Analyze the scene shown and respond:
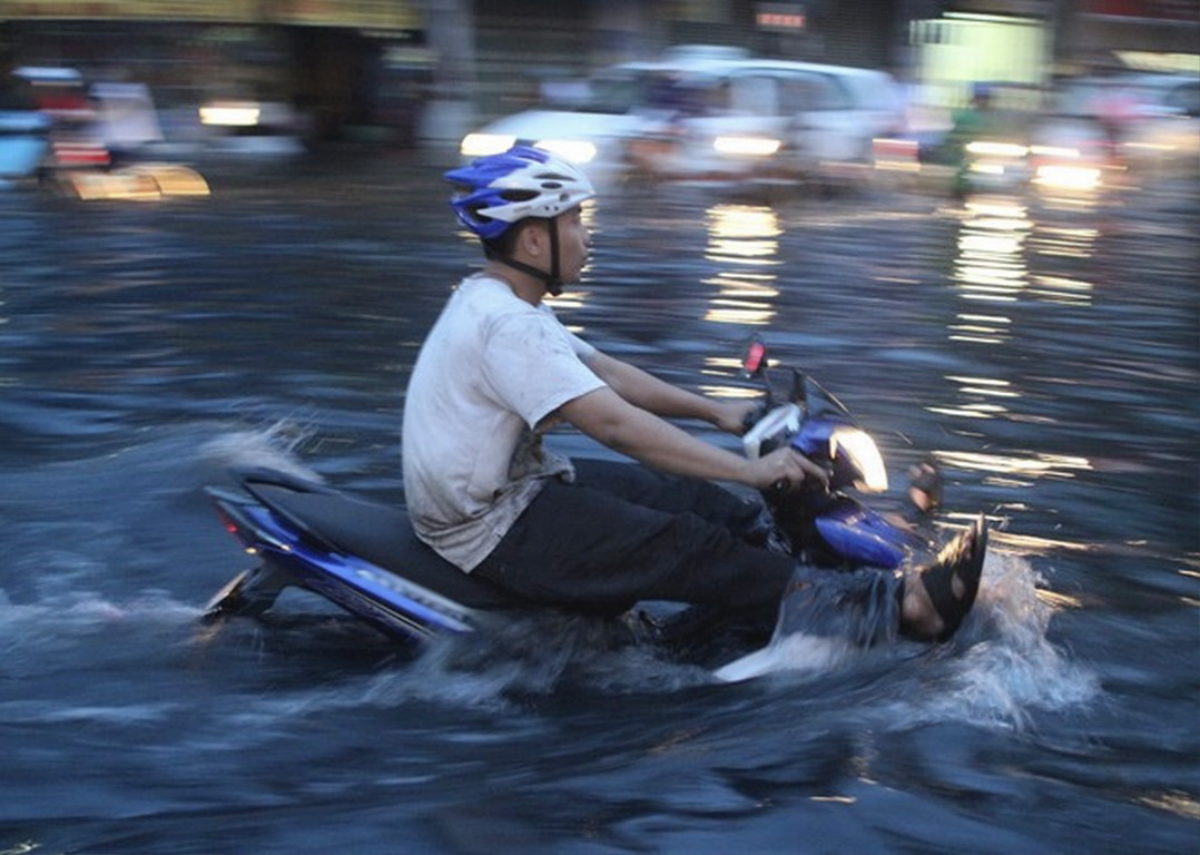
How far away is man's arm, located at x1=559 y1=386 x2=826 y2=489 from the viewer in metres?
4.82

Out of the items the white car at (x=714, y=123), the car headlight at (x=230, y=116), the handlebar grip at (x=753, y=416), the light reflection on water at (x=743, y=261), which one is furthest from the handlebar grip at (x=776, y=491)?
the car headlight at (x=230, y=116)

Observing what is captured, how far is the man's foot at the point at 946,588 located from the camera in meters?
4.90

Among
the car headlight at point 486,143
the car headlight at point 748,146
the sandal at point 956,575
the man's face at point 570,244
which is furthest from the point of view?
the car headlight at point 486,143

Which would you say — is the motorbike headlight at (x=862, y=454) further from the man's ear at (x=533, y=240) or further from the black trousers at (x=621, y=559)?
the man's ear at (x=533, y=240)

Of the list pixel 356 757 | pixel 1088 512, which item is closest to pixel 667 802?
pixel 356 757

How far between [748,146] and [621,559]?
17269 millimetres

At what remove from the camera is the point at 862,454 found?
16.5 feet

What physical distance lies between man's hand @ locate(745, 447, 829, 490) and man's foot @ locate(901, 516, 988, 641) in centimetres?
44

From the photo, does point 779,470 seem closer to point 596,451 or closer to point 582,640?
point 582,640

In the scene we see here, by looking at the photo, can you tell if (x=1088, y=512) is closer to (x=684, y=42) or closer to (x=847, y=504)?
(x=847, y=504)

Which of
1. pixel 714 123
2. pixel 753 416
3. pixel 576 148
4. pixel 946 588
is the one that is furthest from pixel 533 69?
pixel 946 588

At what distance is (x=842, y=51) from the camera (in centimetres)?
4012

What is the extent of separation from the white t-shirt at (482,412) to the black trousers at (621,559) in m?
0.08

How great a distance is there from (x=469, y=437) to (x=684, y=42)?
110 ft
